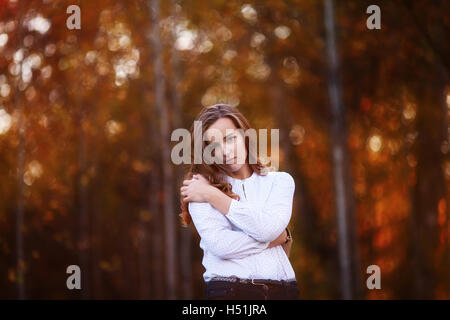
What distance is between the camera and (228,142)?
8.23 ft

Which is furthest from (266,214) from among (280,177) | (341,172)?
(341,172)

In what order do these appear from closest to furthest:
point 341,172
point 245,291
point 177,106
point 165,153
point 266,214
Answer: point 245,291, point 266,214, point 341,172, point 165,153, point 177,106

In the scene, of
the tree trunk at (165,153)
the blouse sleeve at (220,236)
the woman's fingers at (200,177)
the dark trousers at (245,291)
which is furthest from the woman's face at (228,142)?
the tree trunk at (165,153)

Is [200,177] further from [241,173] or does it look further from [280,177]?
[280,177]

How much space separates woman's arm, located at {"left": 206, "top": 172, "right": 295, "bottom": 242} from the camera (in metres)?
2.37

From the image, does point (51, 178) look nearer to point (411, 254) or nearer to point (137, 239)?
point (137, 239)

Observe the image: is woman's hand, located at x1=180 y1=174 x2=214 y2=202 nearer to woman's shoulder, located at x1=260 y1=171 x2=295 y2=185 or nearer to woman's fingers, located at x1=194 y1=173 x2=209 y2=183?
woman's fingers, located at x1=194 y1=173 x2=209 y2=183

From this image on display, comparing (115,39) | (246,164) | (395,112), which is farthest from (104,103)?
(246,164)

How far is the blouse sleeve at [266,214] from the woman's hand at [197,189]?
12 centimetres

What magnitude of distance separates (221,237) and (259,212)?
0.59 ft

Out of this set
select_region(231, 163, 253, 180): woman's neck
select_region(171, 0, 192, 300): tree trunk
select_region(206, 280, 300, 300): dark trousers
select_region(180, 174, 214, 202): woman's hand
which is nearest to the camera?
select_region(206, 280, 300, 300): dark trousers

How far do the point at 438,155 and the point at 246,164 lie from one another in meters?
6.72

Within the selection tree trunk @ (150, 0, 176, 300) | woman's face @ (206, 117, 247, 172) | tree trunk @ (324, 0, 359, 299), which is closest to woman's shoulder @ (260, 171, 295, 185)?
woman's face @ (206, 117, 247, 172)

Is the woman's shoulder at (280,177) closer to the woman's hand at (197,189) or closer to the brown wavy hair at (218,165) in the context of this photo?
the brown wavy hair at (218,165)
